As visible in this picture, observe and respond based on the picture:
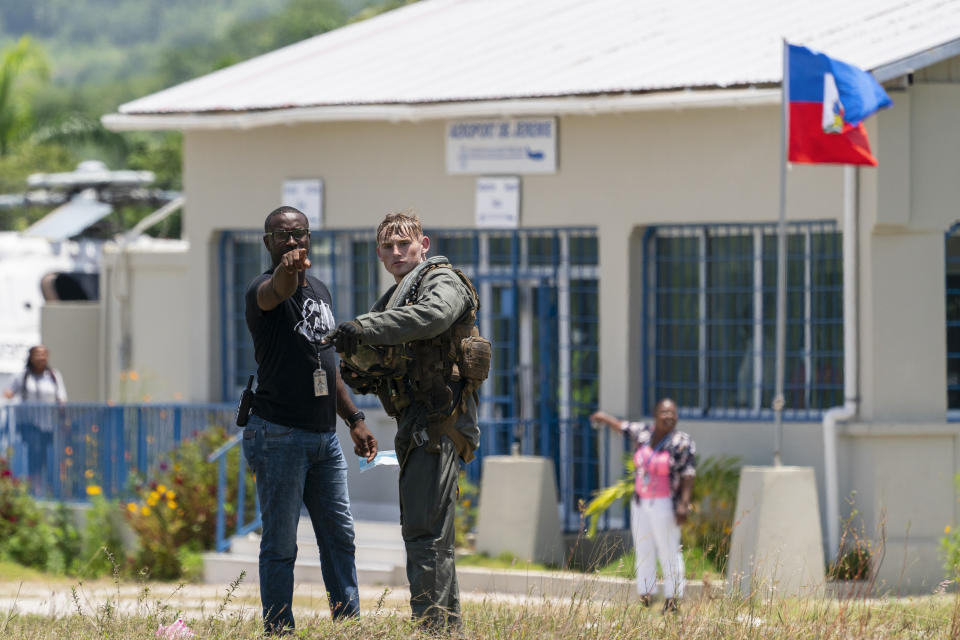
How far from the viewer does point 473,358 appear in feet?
23.1

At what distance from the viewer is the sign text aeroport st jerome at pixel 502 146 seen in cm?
1350

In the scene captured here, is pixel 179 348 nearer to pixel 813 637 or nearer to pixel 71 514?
pixel 71 514

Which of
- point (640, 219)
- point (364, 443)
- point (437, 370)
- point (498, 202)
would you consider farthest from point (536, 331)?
point (437, 370)

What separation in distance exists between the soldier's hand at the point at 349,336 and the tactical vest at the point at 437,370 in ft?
1.31

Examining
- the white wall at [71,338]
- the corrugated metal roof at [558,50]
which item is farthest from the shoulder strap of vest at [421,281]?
the white wall at [71,338]

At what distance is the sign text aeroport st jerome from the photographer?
1350 cm

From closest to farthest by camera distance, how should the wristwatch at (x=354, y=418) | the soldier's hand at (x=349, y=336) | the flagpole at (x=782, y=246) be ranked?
the soldier's hand at (x=349, y=336) < the wristwatch at (x=354, y=418) < the flagpole at (x=782, y=246)

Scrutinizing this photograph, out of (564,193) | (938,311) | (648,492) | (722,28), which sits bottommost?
(648,492)

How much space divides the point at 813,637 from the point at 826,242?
A: 5.99 meters

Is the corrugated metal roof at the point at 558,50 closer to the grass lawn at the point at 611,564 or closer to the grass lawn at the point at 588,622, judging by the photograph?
the grass lawn at the point at 611,564

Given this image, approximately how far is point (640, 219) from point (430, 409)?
6.30 metres

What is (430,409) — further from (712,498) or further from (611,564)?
(712,498)

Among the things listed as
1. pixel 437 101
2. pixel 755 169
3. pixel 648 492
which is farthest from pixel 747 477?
pixel 437 101

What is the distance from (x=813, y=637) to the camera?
6984 millimetres
